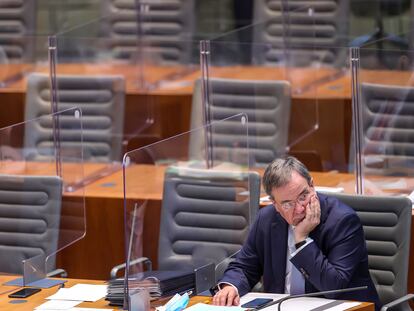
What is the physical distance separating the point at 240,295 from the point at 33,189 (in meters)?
1.44

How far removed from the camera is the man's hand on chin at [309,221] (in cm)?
458

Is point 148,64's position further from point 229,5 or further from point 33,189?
point 33,189

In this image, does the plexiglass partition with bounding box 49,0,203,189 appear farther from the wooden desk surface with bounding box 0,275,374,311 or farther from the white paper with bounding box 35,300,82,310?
the white paper with bounding box 35,300,82,310

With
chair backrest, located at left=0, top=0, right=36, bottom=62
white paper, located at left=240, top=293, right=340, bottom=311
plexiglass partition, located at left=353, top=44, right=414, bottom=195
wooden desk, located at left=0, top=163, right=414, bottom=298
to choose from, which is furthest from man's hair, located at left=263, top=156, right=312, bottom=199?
chair backrest, located at left=0, top=0, right=36, bottom=62

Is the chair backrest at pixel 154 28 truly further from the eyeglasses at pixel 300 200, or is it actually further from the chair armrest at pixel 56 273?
the eyeglasses at pixel 300 200

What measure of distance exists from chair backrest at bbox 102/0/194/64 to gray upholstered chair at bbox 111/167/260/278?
226 cm

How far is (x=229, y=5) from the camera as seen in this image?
8.98 meters

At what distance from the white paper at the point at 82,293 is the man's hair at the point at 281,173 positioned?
81 centimetres

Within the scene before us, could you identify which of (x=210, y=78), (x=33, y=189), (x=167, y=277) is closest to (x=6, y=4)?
(x=210, y=78)

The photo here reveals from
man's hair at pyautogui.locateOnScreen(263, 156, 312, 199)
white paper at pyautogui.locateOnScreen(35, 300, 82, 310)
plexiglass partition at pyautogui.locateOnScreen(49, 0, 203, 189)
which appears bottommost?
white paper at pyautogui.locateOnScreen(35, 300, 82, 310)

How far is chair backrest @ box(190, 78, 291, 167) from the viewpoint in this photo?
22.2 ft

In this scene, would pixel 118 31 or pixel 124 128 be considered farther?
pixel 118 31

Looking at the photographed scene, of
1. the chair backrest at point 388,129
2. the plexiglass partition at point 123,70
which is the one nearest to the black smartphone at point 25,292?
the plexiglass partition at point 123,70

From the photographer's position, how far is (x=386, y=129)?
239 inches
